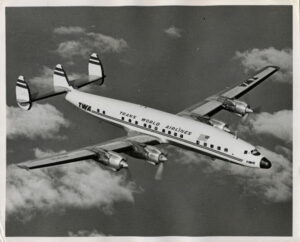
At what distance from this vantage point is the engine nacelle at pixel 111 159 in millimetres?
3988

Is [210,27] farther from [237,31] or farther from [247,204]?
[247,204]

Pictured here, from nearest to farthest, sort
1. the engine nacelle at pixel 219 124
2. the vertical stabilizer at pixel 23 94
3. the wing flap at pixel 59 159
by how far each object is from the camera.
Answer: the wing flap at pixel 59 159 < the vertical stabilizer at pixel 23 94 < the engine nacelle at pixel 219 124

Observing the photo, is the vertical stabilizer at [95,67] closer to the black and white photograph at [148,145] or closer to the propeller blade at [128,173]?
the black and white photograph at [148,145]

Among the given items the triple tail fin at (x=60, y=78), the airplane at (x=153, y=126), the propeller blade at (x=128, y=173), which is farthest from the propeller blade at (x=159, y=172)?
the triple tail fin at (x=60, y=78)

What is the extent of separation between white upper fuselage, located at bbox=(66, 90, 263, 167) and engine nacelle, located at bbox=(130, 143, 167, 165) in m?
0.20

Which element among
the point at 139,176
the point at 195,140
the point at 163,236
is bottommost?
the point at 163,236

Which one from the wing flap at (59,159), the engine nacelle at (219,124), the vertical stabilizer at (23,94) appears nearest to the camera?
the wing flap at (59,159)

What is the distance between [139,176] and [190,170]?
0.39 metres

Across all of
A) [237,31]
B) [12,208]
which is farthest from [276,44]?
[12,208]

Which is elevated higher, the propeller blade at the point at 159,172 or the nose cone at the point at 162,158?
the nose cone at the point at 162,158

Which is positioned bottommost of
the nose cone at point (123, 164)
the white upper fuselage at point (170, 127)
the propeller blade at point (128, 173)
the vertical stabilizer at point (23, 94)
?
the propeller blade at point (128, 173)

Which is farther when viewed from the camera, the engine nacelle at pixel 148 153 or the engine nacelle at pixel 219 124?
the engine nacelle at pixel 219 124

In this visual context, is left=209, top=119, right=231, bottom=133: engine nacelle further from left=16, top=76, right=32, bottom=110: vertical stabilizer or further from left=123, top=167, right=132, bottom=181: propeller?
left=16, top=76, right=32, bottom=110: vertical stabilizer

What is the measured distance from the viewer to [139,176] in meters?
4.03
